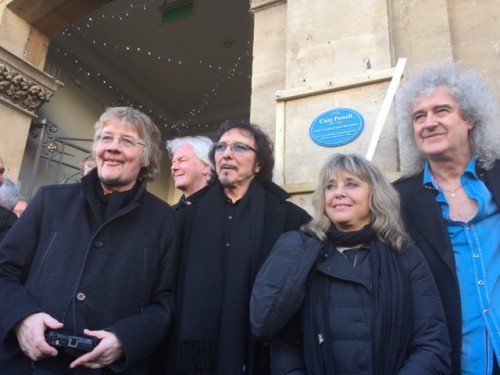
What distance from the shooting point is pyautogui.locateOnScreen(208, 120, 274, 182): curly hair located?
233 cm

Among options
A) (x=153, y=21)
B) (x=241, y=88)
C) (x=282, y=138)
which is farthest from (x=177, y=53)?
(x=282, y=138)

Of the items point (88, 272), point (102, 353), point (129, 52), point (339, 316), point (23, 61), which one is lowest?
point (102, 353)

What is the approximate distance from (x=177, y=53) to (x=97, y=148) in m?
5.70

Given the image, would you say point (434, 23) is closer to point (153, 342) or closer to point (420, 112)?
point (420, 112)

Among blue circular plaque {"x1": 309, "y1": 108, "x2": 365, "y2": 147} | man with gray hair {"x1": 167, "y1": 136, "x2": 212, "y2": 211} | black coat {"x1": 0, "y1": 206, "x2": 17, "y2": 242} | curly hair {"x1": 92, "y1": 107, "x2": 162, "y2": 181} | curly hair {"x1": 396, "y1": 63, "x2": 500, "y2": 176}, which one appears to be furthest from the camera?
man with gray hair {"x1": 167, "y1": 136, "x2": 212, "y2": 211}

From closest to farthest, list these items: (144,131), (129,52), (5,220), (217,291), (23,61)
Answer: (217,291), (144,131), (5,220), (23,61), (129,52)

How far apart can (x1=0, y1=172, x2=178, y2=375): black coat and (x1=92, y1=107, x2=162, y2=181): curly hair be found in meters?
0.20

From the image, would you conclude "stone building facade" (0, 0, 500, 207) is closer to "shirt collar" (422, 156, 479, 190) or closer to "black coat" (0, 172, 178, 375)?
"shirt collar" (422, 156, 479, 190)

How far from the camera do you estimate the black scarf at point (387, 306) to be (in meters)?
1.45

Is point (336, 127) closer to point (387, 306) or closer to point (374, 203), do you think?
point (374, 203)

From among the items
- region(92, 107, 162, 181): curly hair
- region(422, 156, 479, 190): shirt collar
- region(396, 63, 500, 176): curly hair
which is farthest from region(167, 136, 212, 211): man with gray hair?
region(422, 156, 479, 190): shirt collar

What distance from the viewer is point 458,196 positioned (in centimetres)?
187

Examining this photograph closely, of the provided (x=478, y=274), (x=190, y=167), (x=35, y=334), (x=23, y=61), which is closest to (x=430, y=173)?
(x=478, y=274)

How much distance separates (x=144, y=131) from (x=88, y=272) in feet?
2.33
